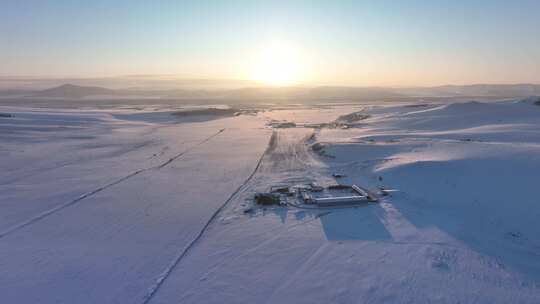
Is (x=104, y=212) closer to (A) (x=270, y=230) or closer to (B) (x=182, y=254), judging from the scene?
(B) (x=182, y=254)

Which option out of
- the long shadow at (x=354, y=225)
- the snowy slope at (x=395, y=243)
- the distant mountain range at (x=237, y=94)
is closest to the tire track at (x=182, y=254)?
the snowy slope at (x=395, y=243)

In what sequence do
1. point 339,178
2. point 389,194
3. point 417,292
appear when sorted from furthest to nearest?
point 339,178 → point 389,194 → point 417,292

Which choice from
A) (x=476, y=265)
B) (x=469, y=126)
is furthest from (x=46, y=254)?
(x=469, y=126)

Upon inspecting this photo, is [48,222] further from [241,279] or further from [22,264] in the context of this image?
[241,279]

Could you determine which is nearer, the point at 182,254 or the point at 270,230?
the point at 182,254

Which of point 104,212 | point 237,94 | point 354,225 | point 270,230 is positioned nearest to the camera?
point 270,230

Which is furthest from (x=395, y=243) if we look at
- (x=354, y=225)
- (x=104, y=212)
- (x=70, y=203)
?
(x=70, y=203)

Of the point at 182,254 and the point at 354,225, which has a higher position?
the point at 354,225

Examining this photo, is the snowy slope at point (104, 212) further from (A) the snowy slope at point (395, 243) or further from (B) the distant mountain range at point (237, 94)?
(B) the distant mountain range at point (237, 94)

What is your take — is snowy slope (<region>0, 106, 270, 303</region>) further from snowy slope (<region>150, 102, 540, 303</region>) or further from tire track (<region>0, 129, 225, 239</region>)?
snowy slope (<region>150, 102, 540, 303</region>)
